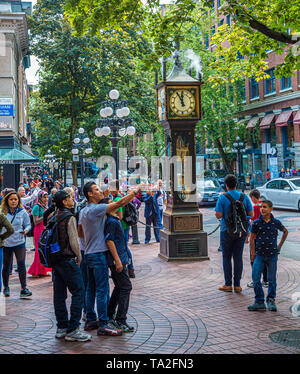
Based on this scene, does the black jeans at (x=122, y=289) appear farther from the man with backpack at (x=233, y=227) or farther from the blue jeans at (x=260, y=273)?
the man with backpack at (x=233, y=227)

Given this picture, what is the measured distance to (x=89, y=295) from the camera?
612 centimetres

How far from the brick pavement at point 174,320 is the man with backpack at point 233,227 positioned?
42 cm

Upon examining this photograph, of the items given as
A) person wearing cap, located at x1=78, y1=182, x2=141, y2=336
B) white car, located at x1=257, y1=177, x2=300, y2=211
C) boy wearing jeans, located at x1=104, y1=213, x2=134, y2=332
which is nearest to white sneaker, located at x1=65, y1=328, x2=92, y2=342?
person wearing cap, located at x1=78, y1=182, x2=141, y2=336

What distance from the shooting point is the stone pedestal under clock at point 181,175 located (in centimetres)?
1092

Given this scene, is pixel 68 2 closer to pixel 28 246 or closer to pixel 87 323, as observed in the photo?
pixel 87 323

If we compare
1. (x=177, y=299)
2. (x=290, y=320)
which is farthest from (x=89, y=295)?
(x=290, y=320)

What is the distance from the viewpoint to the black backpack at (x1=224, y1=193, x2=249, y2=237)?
7746 millimetres

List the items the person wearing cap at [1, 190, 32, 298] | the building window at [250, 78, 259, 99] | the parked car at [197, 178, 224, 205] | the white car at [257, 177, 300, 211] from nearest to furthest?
the person wearing cap at [1, 190, 32, 298]
the white car at [257, 177, 300, 211]
the parked car at [197, 178, 224, 205]
the building window at [250, 78, 259, 99]

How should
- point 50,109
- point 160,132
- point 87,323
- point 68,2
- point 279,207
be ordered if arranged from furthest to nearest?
point 160,132, point 50,109, point 279,207, point 68,2, point 87,323

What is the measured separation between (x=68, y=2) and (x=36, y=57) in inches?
889

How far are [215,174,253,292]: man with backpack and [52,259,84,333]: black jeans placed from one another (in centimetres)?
301

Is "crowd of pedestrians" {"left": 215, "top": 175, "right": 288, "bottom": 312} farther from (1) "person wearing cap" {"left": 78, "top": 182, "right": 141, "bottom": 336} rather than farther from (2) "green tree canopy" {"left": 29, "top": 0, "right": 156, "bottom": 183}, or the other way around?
(2) "green tree canopy" {"left": 29, "top": 0, "right": 156, "bottom": 183}

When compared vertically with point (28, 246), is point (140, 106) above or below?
above

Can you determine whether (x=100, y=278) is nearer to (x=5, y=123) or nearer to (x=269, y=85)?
(x=5, y=123)
